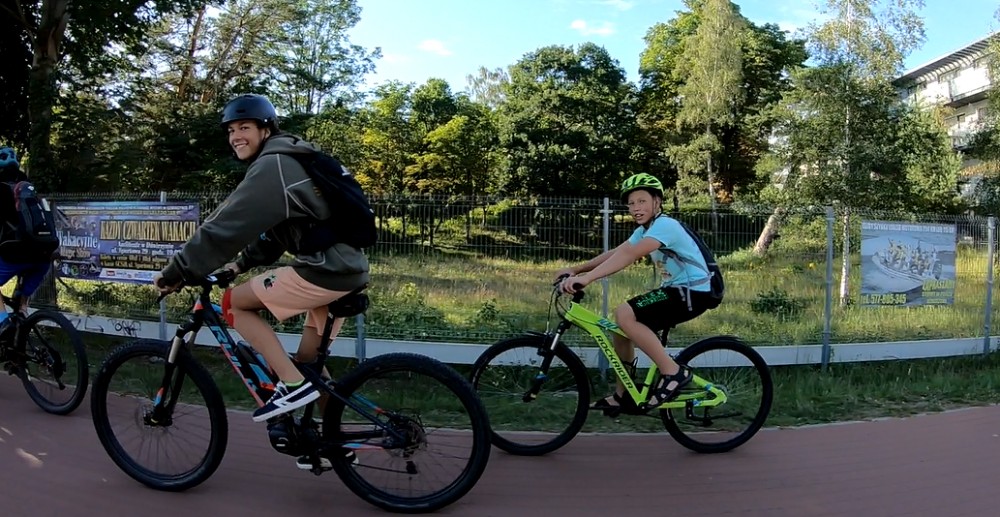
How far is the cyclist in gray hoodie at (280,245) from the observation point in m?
A: 3.00

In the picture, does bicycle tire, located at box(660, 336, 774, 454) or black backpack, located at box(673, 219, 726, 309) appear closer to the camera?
black backpack, located at box(673, 219, 726, 309)

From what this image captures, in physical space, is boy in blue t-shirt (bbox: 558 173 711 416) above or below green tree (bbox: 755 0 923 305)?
below

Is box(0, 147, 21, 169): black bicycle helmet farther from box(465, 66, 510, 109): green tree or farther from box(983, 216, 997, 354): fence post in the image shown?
box(465, 66, 510, 109): green tree

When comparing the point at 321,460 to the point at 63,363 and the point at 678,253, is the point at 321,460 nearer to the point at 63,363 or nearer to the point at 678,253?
the point at 678,253

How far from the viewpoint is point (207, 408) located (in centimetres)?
336

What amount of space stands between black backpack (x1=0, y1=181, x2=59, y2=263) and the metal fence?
6.66ft

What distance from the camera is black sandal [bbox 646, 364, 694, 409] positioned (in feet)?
13.6

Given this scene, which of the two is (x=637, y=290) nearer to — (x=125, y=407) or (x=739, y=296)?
(x=739, y=296)

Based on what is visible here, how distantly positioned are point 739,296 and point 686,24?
36.9 meters

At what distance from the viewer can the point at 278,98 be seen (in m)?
20.9

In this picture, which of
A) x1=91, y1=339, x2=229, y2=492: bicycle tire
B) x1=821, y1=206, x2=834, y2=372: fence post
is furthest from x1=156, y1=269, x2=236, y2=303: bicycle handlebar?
x1=821, y1=206, x2=834, y2=372: fence post

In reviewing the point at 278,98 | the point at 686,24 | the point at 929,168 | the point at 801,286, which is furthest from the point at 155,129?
the point at 686,24

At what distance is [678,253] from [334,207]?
2.17m

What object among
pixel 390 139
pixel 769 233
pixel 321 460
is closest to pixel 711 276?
pixel 321 460
